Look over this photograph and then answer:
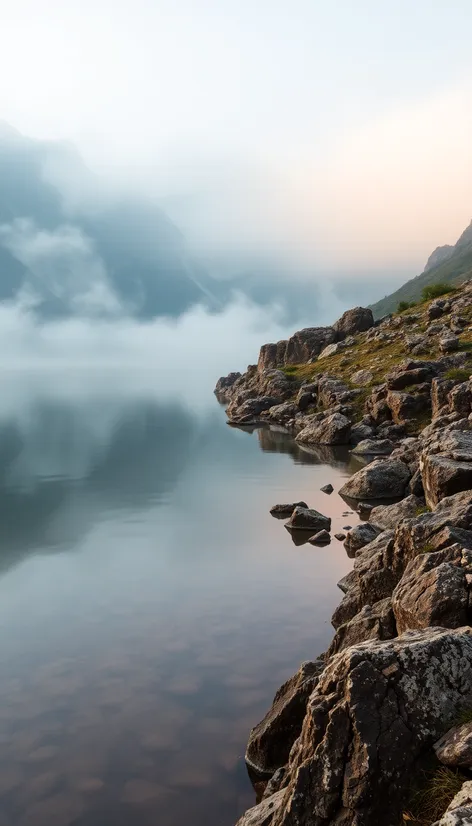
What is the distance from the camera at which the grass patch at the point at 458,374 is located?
263ft

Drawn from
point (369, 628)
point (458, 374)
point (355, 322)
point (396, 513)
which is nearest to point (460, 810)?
point (369, 628)

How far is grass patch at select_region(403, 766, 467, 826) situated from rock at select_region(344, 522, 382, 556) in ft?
91.0

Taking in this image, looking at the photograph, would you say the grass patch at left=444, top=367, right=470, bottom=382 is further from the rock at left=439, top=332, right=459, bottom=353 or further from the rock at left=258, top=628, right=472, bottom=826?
the rock at left=258, top=628, right=472, bottom=826

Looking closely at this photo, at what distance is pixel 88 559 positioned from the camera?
39906 millimetres

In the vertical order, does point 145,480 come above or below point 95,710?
above

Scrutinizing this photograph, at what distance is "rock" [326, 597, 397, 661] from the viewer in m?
18.5

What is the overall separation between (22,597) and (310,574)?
16.2 m

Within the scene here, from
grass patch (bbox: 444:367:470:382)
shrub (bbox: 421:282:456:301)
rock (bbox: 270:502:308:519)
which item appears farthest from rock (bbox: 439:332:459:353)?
shrub (bbox: 421:282:456:301)

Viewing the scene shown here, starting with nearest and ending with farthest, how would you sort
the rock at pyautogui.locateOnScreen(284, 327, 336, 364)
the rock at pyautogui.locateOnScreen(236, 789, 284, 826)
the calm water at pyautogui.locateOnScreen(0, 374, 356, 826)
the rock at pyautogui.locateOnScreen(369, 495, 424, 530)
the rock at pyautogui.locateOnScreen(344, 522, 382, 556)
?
the rock at pyautogui.locateOnScreen(236, 789, 284, 826)
the calm water at pyautogui.locateOnScreen(0, 374, 356, 826)
the rock at pyautogui.locateOnScreen(344, 522, 382, 556)
the rock at pyautogui.locateOnScreen(369, 495, 424, 530)
the rock at pyautogui.locateOnScreen(284, 327, 336, 364)

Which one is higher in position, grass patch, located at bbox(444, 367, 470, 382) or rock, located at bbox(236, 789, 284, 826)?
grass patch, located at bbox(444, 367, 470, 382)

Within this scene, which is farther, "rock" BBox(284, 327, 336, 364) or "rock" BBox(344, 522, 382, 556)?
"rock" BBox(284, 327, 336, 364)

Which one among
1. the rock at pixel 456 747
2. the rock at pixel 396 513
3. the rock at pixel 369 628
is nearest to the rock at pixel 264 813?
the rock at pixel 456 747

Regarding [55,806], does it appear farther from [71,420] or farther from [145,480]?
[71,420]

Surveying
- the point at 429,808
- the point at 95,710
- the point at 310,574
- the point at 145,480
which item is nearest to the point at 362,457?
the point at 145,480
